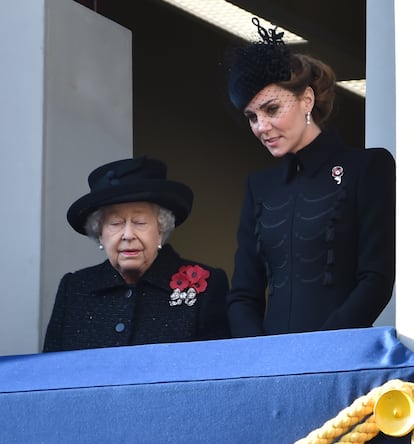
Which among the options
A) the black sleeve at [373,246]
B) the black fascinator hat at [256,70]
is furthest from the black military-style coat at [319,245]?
the black fascinator hat at [256,70]

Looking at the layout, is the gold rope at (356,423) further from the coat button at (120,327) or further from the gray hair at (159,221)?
the gray hair at (159,221)

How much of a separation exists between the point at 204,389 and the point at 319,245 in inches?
28.2

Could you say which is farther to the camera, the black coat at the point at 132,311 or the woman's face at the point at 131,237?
the woman's face at the point at 131,237

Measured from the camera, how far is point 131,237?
307 cm

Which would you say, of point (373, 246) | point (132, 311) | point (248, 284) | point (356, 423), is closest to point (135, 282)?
point (132, 311)

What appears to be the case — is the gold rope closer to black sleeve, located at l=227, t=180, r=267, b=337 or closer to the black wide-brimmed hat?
black sleeve, located at l=227, t=180, r=267, b=337

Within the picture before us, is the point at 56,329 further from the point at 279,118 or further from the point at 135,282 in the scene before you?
the point at 279,118

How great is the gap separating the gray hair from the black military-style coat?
A: 323 mm

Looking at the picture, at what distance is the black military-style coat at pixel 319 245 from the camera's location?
8.67 feet

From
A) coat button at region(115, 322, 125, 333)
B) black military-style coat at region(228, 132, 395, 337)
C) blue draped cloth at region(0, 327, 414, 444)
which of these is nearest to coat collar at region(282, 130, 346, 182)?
black military-style coat at region(228, 132, 395, 337)

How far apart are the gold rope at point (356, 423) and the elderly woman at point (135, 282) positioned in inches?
39.8

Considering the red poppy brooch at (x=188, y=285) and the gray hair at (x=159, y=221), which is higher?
the gray hair at (x=159, y=221)

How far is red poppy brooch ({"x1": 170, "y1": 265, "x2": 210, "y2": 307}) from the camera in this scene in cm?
302

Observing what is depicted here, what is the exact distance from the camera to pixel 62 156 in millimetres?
3730
